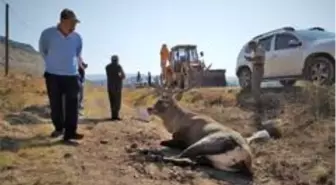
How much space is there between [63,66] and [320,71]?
8.97 meters

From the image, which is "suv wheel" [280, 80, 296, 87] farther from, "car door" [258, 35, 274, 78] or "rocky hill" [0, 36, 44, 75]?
"rocky hill" [0, 36, 44, 75]

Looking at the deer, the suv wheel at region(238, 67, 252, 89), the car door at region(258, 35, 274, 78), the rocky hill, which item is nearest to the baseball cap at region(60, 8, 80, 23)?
the deer

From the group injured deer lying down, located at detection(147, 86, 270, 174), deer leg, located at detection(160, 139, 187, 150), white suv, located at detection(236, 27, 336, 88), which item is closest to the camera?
injured deer lying down, located at detection(147, 86, 270, 174)

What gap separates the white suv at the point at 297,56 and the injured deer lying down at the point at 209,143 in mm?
4982

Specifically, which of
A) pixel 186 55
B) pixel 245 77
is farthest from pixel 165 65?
pixel 245 77

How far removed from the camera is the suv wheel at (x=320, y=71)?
49.4 feet

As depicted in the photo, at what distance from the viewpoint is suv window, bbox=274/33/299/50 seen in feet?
55.1

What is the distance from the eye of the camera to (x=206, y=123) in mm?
10547

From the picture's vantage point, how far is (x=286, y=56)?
16656mm

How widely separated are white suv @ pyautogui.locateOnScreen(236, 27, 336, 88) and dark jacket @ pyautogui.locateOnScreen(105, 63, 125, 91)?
5.24 m

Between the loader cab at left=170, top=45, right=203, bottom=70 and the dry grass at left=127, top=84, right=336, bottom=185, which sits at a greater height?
the loader cab at left=170, top=45, right=203, bottom=70

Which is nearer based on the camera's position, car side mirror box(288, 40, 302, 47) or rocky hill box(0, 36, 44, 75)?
car side mirror box(288, 40, 302, 47)

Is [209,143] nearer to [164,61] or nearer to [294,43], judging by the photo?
[294,43]

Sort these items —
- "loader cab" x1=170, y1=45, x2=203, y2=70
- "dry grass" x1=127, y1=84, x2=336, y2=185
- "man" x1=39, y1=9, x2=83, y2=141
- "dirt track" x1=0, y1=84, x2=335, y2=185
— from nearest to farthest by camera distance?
1. "dirt track" x1=0, y1=84, x2=335, y2=185
2. "man" x1=39, y1=9, x2=83, y2=141
3. "dry grass" x1=127, y1=84, x2=336, y2=185
4. "loader cab" x1=170, y1=45, x2=203, y2=70
